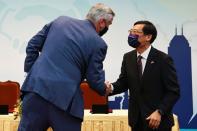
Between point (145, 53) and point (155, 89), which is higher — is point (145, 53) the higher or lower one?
the higher one

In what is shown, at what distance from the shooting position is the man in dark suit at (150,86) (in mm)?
2781

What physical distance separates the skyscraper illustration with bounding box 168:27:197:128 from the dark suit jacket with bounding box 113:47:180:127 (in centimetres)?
377

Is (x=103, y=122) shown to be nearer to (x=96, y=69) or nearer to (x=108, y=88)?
(x=108, y=88)

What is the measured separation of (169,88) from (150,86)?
137 millimetres

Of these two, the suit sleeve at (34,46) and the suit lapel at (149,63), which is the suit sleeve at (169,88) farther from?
the suit sleeve at (34,46)

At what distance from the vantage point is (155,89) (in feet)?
9.27

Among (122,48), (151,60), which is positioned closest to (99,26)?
(151,60)

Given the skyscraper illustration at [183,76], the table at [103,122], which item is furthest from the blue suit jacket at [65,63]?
the skyscraper illustration at [183,76]

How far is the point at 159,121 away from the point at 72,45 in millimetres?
861

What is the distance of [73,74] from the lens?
234 cm

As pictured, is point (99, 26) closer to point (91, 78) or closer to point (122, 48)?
point (91, 78)

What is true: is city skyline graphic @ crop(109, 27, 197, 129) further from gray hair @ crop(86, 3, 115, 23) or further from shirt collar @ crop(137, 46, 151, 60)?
gray hair @ crop(86, 3, 115, 23)

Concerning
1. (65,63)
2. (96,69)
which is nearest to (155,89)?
(96,69)

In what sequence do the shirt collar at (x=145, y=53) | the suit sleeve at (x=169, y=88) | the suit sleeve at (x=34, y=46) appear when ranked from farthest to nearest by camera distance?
the shirt collar at (x=145, y=53), the suit sleeve at (x=169, y=88), the suit sleeve at (x=34, y=46)
